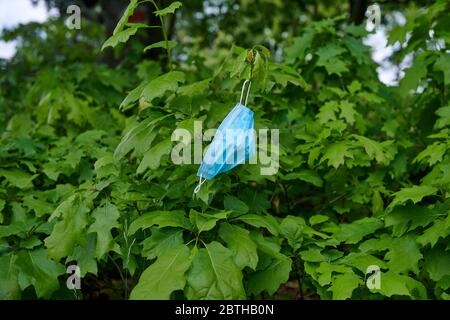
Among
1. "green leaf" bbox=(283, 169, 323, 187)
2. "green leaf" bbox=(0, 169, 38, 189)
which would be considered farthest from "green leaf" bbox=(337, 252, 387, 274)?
"green leaf" bbox=(0, 169, 38, 189)

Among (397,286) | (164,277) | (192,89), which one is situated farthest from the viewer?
(192,89)

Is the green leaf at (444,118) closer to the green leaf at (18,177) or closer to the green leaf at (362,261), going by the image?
the green leaf at (362,261)

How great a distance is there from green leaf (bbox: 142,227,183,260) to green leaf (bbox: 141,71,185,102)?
2.10 ft

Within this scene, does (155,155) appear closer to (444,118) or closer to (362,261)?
(362,261)

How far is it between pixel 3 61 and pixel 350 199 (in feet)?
15.0

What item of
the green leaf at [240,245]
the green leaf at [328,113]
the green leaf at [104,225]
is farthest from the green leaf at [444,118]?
the green leaf at [104,225]

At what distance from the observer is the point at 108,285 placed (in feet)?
10.3

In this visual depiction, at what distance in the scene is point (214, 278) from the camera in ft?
6.60

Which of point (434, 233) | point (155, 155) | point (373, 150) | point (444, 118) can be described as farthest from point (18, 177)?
point (444, 118)

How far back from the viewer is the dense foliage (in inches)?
89.6

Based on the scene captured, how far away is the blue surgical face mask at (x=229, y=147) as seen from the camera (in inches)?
87.6

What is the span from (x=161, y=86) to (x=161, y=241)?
30.2 inches

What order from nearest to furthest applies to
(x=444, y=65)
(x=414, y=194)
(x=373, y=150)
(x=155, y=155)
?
1. (x=155, y=155)
2. (x=414, y=194)
3. (x=373, y=150)
4. (x=444, y=65)
